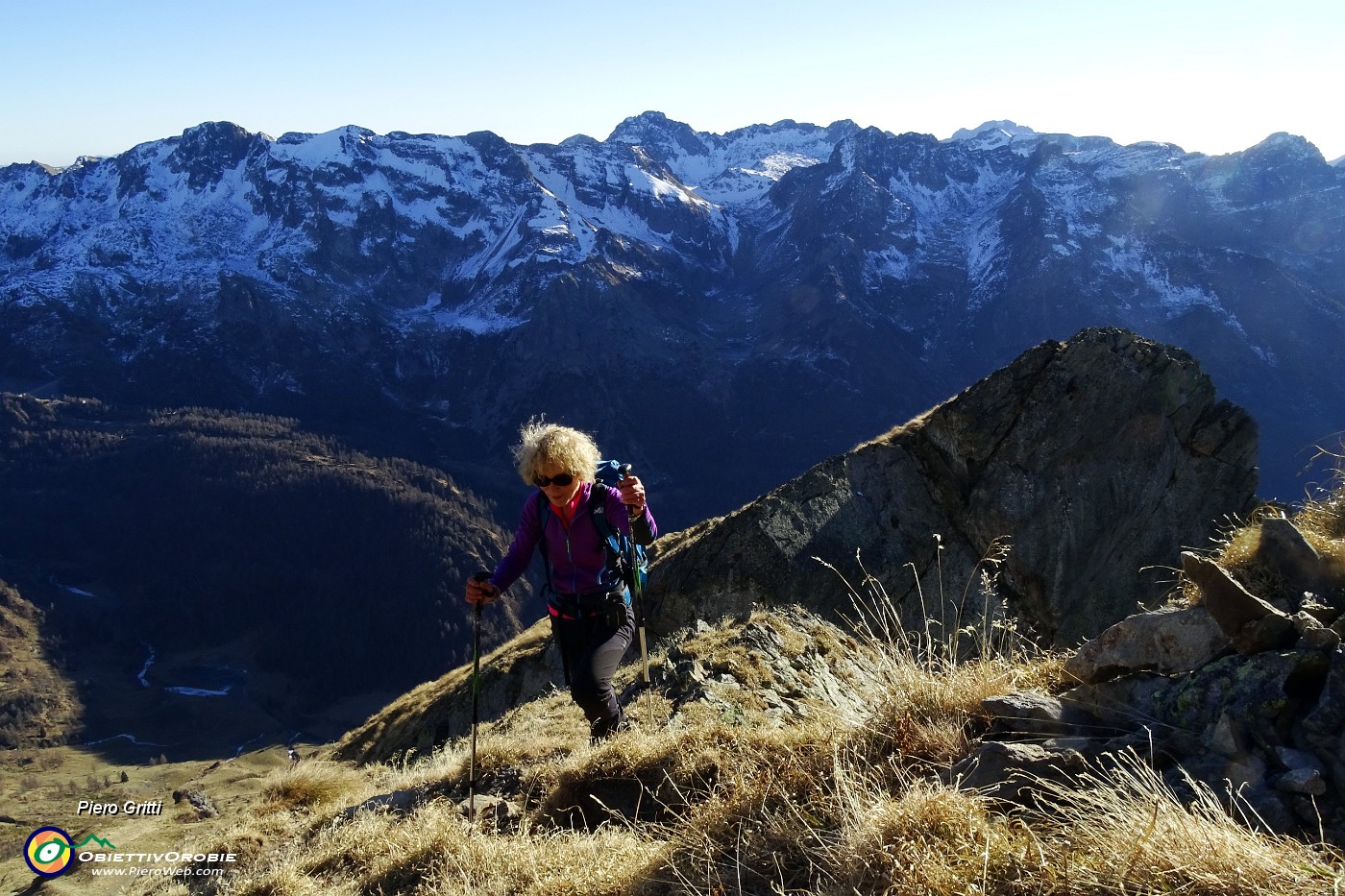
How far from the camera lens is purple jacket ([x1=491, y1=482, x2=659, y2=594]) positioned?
23.6 feet

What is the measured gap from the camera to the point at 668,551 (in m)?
23.9

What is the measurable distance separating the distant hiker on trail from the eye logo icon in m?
7.85

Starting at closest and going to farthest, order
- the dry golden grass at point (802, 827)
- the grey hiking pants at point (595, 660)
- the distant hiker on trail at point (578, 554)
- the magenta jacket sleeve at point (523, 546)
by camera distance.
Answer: the dry golden grass at point (802, 827), the grey hiking pants at point (595, 660), the distant hiker on trail at point (578, 554), the magenta jacket sleeve at point (523, 546)

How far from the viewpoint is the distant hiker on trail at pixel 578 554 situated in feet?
23.2

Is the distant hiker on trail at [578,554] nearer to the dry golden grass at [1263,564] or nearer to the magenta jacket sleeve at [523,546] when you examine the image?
the magenta jacket sleeve at [523,546]

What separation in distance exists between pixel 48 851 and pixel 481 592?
322 inches

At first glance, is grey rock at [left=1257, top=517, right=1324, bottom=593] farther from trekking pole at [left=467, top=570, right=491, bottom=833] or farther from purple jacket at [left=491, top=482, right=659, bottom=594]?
trekking pole at [left=467, top=570, right=491, bottom=833]

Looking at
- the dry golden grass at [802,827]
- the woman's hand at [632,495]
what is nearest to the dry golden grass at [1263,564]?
the dry golden grass at [802,827]

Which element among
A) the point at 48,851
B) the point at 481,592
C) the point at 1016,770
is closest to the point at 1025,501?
the point at 481,592

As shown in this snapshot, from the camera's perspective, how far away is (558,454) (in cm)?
709

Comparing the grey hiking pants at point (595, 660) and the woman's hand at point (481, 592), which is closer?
the grey hiking pants at point (595, 660)

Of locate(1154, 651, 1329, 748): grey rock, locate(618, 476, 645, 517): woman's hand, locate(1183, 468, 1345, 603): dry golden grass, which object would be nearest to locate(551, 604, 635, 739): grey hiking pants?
locate(618, 476, 645, 517): woman's hand

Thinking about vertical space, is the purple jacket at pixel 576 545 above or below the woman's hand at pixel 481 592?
above

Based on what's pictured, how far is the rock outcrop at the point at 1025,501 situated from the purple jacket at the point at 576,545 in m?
12.5
